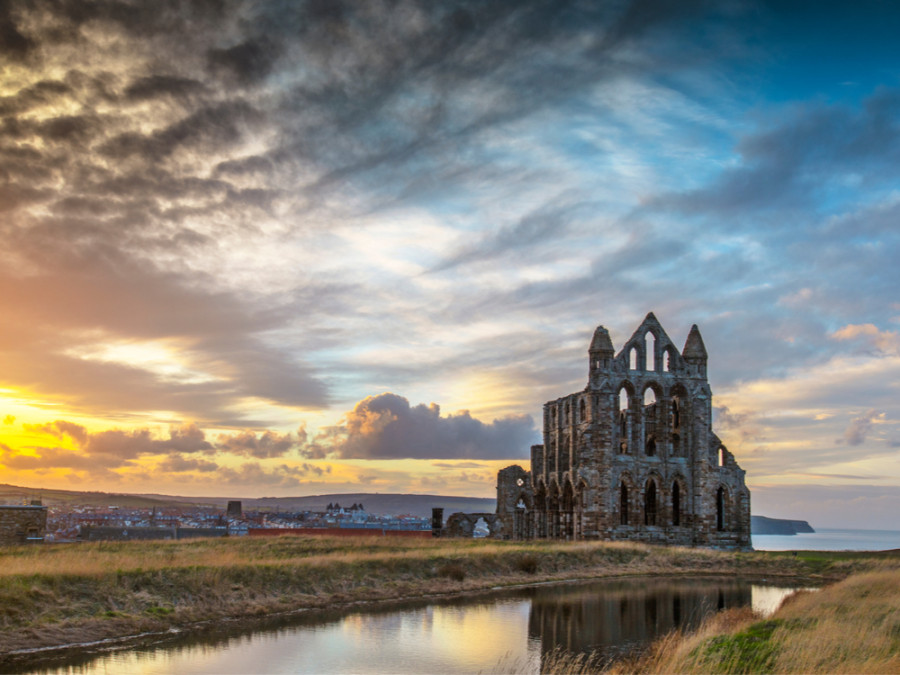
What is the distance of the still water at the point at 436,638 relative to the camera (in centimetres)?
1814

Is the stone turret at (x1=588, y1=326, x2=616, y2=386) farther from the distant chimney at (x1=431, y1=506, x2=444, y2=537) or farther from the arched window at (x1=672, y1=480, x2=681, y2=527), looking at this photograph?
the distant chimney at (x1=431, y1=506, x2=444, y2=537)

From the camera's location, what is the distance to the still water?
1814cm

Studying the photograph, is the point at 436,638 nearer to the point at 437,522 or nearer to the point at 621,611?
the point at 621,611

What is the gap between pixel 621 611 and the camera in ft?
90.0

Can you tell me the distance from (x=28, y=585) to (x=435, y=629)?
437 inches

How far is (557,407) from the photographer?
67.2m

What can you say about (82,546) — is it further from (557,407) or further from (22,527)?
(557,407)

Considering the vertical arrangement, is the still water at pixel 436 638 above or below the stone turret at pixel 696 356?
below

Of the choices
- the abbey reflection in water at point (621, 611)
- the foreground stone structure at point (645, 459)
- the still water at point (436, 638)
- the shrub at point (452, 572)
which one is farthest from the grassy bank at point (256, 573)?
Result: the foreground stone structure at point (645, 459)

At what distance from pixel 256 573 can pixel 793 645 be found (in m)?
18.3

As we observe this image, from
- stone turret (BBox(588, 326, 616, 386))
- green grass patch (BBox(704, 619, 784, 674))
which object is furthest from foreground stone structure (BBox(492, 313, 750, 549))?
green grass patch (BBox(704, 619, 784, 674))

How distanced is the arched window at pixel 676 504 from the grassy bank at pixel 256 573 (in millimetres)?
Result: 13633

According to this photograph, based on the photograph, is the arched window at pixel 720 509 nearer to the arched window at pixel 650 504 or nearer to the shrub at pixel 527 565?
the arched window at pixel 650 504

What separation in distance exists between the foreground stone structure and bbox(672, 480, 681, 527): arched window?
0.25ft
